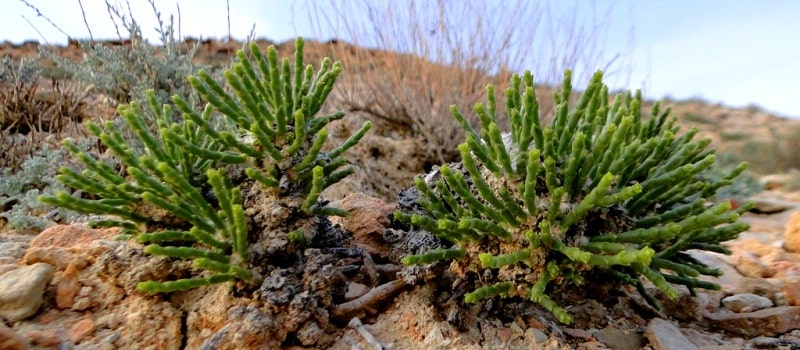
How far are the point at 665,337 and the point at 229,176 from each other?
157cm

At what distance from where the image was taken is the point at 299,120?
1696mm

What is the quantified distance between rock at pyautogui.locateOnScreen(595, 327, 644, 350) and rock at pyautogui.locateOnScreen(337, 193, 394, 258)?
0.84 m

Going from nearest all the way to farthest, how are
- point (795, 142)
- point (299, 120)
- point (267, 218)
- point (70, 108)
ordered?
1. point (299, 120)
2. point (267, 218)
3. point (70, 108)
4. point (795, 142)

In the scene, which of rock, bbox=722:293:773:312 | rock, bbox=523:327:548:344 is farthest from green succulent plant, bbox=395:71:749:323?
rock, bbox=722:293:773:312

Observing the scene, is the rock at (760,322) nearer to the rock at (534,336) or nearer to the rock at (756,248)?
the rock at (534,336)

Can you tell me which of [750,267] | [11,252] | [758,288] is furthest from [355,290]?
[750,267]

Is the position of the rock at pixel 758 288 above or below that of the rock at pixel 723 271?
above

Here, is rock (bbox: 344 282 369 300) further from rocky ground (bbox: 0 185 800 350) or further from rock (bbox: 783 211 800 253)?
rock (bbox: 783 211 800 253)

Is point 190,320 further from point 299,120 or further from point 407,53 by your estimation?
point 407,53

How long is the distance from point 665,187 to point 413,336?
37.4 inches

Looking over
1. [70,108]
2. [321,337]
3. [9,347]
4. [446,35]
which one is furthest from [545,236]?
[70,108]

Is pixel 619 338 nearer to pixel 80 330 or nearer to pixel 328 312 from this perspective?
pixel 328 312

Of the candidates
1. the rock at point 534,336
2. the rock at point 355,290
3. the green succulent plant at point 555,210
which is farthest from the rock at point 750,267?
the rock at point 355,290

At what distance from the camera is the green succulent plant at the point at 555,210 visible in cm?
152
